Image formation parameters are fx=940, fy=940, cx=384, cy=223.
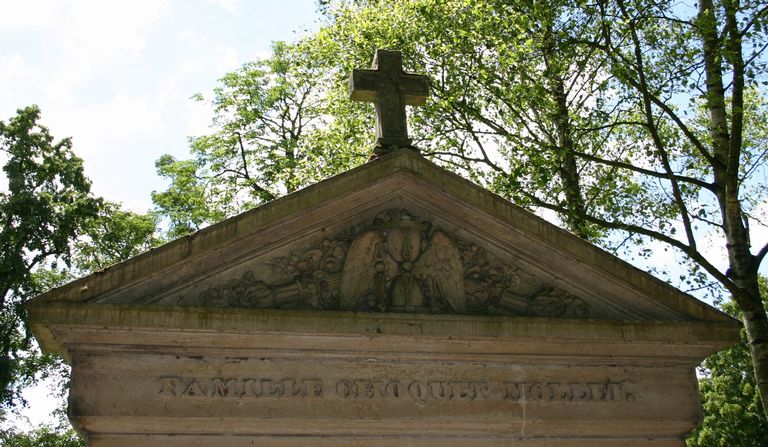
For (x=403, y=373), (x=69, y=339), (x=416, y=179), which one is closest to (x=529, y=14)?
(x=416, y=179)

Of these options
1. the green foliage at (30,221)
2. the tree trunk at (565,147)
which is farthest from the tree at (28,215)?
the tree trunk at (565,147)

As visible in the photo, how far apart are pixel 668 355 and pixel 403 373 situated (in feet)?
7.59

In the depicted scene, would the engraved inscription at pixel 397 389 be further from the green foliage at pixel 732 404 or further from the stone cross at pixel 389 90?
the green foliage at pixel 732 404

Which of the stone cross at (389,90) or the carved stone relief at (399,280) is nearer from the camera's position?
the carved stone relief at (399,280)

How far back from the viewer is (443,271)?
25.9ft

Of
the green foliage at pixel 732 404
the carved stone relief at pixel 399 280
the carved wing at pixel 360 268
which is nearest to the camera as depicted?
the carved stone relief at pixel 399 280

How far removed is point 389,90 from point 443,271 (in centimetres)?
196

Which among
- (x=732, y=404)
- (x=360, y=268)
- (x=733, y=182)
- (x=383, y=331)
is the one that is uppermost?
(x=733, y=182)

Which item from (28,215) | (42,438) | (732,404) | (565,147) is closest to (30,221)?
(28,215)

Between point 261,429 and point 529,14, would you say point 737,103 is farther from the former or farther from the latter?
point 261,429

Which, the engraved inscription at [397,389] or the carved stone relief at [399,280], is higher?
the carved stone relief at [399,280]

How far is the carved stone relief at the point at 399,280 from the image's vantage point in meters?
7.54

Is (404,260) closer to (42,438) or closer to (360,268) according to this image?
(360,268)

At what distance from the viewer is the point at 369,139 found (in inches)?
731
